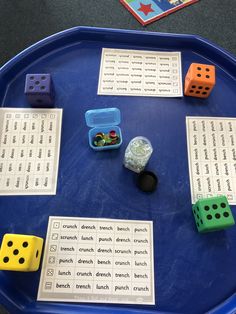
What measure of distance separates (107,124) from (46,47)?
0.97 feet

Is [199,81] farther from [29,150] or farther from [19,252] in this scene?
[19,252]

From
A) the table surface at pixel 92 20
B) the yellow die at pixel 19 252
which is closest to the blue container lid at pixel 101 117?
the yellow die at pixel 19 252

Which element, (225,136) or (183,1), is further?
(183,1)

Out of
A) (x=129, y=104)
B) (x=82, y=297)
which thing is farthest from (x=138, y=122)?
(x=82, y=297)

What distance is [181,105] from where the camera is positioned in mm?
727

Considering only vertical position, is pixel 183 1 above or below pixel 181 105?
above

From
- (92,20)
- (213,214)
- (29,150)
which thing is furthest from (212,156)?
(92,20)

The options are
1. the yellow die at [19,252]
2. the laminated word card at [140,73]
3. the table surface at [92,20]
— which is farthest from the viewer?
the table surface at [92,20]

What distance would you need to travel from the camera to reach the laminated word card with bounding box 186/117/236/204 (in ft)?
2.09

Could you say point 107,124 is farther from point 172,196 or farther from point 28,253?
point 28,253

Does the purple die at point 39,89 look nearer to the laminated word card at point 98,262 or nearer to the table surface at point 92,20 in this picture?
the laminated word card at point 98,262

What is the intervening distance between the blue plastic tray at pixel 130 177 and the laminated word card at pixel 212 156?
0.07ft

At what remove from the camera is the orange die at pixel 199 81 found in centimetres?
69

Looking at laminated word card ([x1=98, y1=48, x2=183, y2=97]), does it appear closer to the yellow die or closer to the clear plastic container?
the clear plastic container
